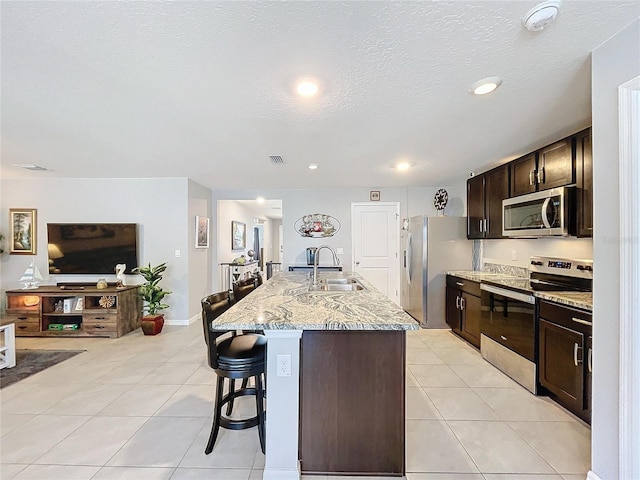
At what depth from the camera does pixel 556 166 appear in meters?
2.67

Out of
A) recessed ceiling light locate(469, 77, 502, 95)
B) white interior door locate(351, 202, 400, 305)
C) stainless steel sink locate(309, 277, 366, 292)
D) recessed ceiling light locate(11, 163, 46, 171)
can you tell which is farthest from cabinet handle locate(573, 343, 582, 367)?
recessed ceiling light locate(11, 163, 46, 171)

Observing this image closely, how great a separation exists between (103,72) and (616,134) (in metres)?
2.65

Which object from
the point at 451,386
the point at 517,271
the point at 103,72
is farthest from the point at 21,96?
the point at 517,271

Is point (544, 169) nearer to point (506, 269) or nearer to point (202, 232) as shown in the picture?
point (506, 269)

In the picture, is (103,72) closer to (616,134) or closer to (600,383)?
(616,134)

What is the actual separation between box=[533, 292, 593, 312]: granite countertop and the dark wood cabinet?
138 cm

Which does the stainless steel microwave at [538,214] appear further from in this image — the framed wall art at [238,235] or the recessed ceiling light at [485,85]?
the framed wall art at [238,235]

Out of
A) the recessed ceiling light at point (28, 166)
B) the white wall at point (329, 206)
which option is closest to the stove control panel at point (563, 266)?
the white wall at point (329, 206)

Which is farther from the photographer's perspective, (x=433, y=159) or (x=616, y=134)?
(x=433, y=159)

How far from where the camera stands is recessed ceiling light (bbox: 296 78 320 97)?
71.8 inches

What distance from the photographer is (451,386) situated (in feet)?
8.93

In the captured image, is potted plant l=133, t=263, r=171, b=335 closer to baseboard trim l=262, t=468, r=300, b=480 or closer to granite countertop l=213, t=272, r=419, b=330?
granite countertop l=213, t=272, r=419, b=330

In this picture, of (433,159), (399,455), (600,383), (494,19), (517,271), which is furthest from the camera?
(517,271)

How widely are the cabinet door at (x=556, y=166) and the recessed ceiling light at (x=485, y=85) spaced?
3.84 feet
